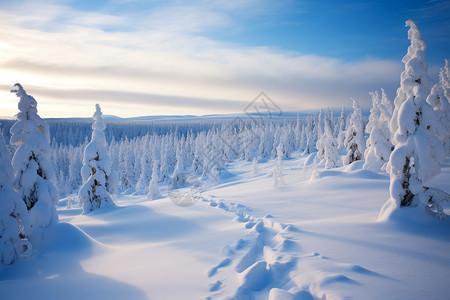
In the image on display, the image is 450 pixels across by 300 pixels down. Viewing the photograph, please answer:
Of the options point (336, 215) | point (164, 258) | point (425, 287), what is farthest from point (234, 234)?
point (425, 287)

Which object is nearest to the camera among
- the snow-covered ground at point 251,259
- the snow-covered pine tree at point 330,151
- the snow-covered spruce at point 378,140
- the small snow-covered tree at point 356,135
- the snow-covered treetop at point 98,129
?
the snow-covered ground at point 251,259

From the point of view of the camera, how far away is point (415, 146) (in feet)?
25.4

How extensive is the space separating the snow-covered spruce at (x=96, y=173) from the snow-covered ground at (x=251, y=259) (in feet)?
21.6

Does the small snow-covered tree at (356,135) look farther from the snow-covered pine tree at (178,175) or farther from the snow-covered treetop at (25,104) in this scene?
the snow-covered pine tree at (178,175)

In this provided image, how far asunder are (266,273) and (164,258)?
3494mm

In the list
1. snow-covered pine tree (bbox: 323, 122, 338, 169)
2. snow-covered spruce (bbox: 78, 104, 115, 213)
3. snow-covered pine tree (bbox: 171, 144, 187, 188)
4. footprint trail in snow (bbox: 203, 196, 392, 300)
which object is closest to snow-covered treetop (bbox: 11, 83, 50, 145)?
snow-covered spruce (bbox: 78, 104, 115, 213)

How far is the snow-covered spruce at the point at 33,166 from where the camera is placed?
981 centimetres

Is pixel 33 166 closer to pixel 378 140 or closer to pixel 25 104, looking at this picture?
pixel 25 104

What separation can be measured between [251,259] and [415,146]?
675 cm

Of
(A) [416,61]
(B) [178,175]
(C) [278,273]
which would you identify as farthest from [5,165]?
(B) [178,175]

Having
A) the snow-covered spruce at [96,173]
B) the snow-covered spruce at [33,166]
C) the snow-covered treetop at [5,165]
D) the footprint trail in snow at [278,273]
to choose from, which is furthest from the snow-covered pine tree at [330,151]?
the snow-covered treetop at [5,165]

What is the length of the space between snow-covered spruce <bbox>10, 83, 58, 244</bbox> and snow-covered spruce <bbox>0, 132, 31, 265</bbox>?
1.65m

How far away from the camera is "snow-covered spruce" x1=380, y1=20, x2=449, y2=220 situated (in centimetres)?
752

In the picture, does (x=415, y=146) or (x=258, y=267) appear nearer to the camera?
(x=258, y=267)
